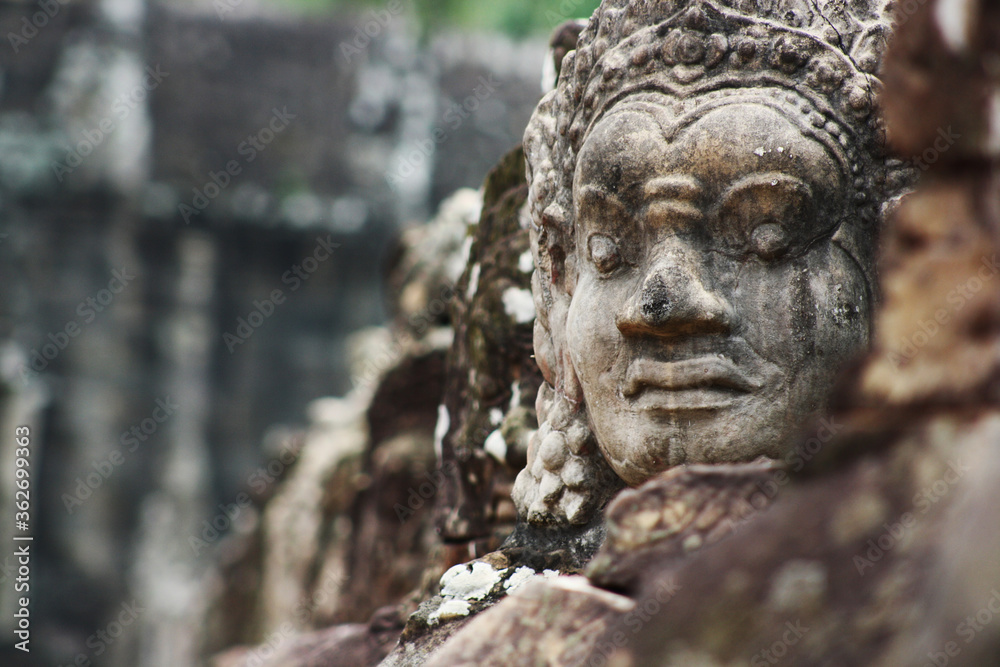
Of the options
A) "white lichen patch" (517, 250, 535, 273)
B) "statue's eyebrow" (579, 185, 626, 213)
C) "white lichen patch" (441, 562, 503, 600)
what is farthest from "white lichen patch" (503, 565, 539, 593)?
"white lichen patch" (517, 250, 535, 273)

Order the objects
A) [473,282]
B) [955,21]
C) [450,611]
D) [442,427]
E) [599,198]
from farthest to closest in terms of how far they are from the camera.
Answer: [442,427], [473,282], [450,611], [599,198], [955,21]

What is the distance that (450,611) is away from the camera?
231cm

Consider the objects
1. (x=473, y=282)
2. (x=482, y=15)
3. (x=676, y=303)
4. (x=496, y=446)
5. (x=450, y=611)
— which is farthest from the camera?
(x=482, y=15)

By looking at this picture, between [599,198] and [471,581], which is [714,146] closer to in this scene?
[599,198]

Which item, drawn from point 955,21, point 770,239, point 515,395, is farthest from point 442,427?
point 955,21

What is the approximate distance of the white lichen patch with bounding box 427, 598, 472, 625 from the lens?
2305mm

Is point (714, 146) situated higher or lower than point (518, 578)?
higher

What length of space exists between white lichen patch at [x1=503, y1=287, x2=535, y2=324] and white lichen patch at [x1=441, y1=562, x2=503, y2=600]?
937mm

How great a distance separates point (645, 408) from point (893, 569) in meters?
0.99

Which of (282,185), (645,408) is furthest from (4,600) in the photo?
(645,408)

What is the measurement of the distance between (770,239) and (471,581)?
100 cm

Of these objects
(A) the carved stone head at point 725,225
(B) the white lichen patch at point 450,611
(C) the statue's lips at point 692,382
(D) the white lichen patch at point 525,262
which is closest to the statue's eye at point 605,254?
(A) the carved stone head at point 725,225

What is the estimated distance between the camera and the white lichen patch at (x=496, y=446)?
10.0 ft

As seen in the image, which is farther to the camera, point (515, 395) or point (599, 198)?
point (515, 395)
